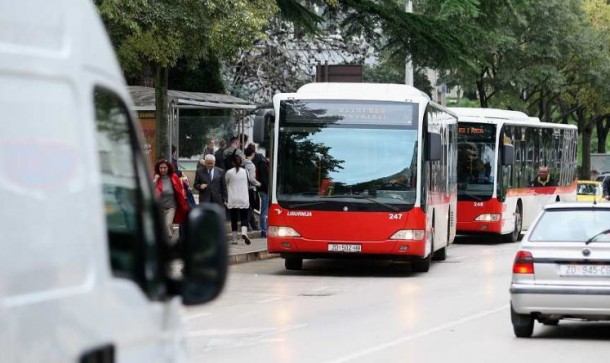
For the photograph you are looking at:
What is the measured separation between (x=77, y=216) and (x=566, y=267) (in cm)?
1030

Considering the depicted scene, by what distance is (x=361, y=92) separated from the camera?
2345 cm

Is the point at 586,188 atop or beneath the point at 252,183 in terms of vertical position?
beneath

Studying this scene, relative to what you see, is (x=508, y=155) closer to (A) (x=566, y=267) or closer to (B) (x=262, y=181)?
(B) (x=262, y=181)

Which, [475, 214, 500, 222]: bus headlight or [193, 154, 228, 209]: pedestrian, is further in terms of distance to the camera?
[475, 214, 500, 222]: bus headlight

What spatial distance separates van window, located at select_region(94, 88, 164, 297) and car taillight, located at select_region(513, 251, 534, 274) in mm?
9446

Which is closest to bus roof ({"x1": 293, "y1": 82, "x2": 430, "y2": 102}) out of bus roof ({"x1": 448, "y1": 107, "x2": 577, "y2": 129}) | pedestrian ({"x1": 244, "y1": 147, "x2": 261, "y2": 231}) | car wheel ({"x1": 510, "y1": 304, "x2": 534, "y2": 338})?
pedestrian ({"x1": 244, "y1": 147, "x2": 261, "y2": 231})

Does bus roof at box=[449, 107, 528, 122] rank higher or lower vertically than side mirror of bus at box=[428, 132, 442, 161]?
higher

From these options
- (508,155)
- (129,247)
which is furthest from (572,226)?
(508,155)

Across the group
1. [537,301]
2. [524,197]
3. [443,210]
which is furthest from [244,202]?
[537,301]

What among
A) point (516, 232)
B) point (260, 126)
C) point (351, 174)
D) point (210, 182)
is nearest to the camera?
point (260, 126)

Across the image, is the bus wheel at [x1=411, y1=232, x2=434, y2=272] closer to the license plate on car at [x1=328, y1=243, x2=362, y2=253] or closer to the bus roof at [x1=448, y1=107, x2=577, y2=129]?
the license plate on car at [x1=328, y1=243, x2=362, y2=253]

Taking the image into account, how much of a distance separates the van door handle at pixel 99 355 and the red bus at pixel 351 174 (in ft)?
60.6

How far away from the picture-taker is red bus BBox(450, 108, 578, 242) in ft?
111

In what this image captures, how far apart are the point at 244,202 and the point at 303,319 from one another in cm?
1150
